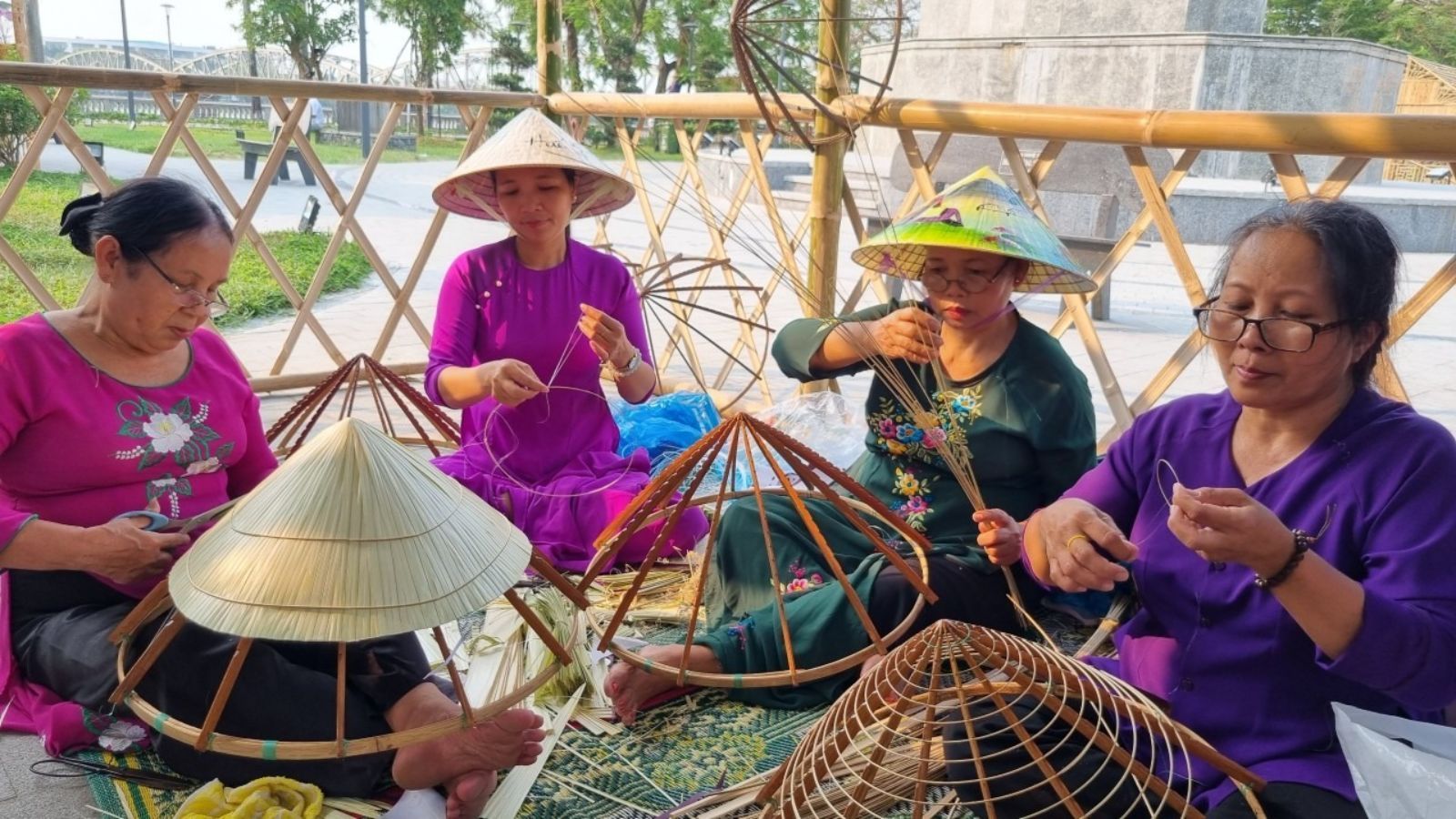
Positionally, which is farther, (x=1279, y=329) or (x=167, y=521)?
(x=167, y=521)

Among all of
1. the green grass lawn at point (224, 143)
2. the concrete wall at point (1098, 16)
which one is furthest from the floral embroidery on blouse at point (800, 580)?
the green grass lawn at point (224, 143)

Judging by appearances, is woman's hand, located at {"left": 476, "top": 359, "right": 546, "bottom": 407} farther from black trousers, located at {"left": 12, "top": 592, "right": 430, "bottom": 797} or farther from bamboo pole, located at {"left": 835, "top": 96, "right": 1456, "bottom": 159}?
bamboo pole, located at {"left": 835, "top": 96, "right": 1456, "bottom": 159}

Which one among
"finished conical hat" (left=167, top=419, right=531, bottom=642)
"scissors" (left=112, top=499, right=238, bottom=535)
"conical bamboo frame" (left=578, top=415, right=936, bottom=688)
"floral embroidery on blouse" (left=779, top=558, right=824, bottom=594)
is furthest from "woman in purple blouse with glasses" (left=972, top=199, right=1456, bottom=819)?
"scissors" (left=112, top=499, right=238, bottom=535)

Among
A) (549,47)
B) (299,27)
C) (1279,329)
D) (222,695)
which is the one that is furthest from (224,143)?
(1279,329)

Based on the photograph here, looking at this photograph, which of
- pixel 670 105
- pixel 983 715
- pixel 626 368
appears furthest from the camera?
pixel 670 105

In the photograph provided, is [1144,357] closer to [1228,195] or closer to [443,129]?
[1228,195]

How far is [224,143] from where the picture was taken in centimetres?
1817

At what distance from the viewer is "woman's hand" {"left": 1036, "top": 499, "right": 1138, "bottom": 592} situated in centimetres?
136

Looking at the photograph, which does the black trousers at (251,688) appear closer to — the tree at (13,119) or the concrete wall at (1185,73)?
the concrete wall at (1185,73)

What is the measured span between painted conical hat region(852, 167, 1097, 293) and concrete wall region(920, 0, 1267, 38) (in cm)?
859

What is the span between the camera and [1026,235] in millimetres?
1954

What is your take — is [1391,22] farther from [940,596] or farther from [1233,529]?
[1233,529]

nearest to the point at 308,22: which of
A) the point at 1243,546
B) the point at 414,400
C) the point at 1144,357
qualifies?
the point at 1144,357

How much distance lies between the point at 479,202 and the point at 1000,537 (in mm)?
1681
